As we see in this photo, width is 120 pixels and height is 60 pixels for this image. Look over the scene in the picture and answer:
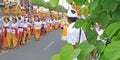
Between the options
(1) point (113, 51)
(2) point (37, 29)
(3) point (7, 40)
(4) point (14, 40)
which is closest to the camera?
(1) point (113, 51)

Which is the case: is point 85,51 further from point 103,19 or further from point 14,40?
point 14,40

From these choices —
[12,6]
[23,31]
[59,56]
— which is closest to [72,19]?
[59,56]

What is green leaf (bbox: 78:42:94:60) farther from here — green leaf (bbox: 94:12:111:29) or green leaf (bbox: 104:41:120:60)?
green leaf (bbox: 94:12:111:29)

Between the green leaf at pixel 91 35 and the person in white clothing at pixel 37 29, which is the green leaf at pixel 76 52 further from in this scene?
the person in white clothing at pixel 37 29

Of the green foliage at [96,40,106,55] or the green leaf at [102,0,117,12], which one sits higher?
the green leaf at [102,0,117,12]

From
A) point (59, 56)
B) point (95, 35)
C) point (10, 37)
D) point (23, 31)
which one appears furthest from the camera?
point (23, 31)

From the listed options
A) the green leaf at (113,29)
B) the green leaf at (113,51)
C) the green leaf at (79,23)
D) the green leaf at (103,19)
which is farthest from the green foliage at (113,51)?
the green leaf at (79,23)

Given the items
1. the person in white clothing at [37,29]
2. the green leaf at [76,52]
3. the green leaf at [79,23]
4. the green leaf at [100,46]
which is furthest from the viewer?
the person in white clothing at [37,29]

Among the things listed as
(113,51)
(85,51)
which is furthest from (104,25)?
(113,51)

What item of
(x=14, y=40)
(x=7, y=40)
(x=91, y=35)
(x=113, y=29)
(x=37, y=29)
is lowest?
(x=37, y=29)

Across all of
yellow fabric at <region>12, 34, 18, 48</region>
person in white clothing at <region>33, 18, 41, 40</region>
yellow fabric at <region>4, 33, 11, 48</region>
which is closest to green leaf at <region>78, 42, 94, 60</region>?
yellow fabric at <region>4, 33, 11, 48</region>

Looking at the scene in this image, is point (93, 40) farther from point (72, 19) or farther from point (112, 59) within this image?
point (72, 19)

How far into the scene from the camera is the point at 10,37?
64.5 feet

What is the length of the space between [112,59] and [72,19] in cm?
482
